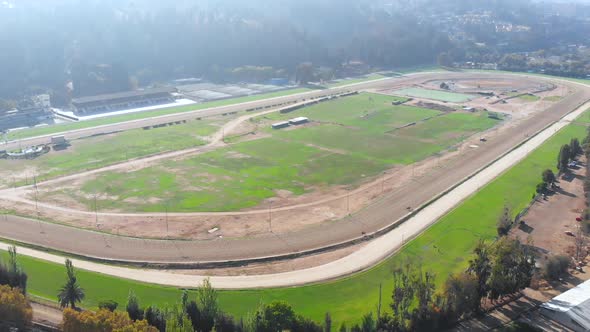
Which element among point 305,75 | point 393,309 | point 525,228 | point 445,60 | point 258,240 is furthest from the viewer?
point 445,60

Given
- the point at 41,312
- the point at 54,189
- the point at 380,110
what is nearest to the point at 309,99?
the point at 380,110

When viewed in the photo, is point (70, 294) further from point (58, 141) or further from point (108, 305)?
point (58, 141)

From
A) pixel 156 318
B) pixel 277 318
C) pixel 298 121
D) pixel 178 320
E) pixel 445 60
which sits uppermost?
pixel 445 60

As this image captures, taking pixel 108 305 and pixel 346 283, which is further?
pixel 346 283

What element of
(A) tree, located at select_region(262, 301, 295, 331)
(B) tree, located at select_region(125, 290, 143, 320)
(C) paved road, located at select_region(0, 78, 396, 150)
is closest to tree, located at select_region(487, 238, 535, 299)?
(A) tree, located at select_region(262, 301, 295, 331)

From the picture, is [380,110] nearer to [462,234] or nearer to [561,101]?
[561,101]

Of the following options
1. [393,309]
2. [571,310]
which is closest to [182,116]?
[393,309]

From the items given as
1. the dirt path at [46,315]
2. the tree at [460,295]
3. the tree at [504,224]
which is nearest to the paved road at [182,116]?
the dirt path at [46,315]

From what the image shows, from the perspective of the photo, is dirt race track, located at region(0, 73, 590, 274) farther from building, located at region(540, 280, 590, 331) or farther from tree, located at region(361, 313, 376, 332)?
building, located at region(540, 280, 590, 331)
